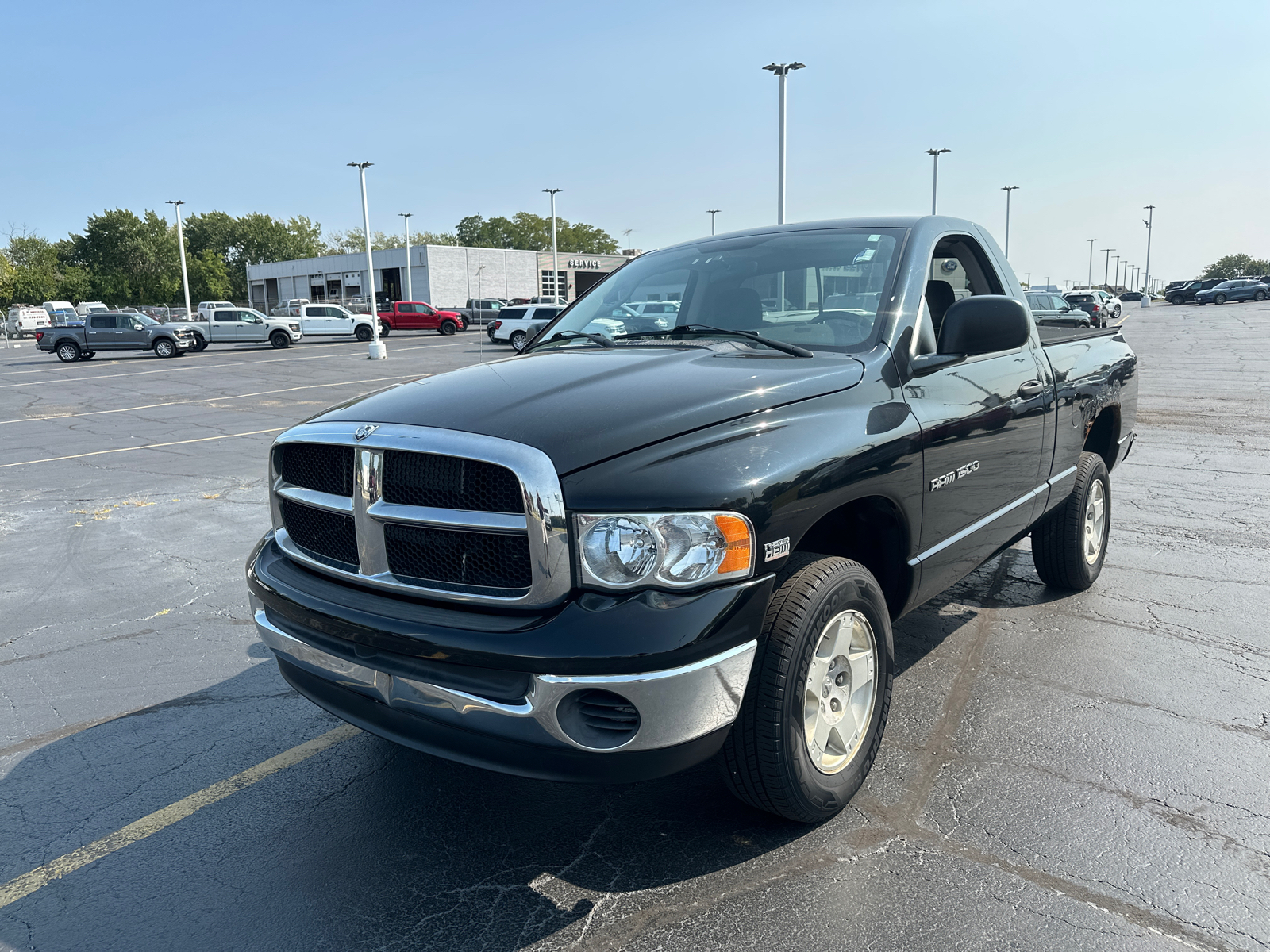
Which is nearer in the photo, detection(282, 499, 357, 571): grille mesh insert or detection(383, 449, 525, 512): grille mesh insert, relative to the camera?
detection(383, 449, 525, 512): grille mesh insert

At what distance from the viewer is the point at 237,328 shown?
3784 cm

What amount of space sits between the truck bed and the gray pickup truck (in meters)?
35.0

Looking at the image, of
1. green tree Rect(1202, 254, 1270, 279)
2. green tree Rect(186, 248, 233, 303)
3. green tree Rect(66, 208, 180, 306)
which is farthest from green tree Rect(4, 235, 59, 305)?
green tree Rect(1202, 254, 1270, 279)

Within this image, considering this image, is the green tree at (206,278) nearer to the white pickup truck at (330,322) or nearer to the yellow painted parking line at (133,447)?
the white pickup truck at (330,322)

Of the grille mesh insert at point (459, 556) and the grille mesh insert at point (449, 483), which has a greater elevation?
the grille mesh insert at point (449, 483)

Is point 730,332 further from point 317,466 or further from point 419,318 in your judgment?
point 419,318

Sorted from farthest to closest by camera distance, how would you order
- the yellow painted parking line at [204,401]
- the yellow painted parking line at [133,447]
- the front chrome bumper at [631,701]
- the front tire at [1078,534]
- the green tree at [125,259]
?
the green tree at [125,259], the yellow painted parking line at [204,401], the yellow painted parking line at [133,447], the front tire at [1078,534], the front chrome bumper at [631,701]

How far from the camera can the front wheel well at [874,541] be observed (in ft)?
9.96

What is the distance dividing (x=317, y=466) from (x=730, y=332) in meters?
1.59

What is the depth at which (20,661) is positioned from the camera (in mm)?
4453

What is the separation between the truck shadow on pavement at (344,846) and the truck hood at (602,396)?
1240 millimetres

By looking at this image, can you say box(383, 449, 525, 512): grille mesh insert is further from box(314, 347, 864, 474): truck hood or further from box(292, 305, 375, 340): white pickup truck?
box(292, 305, 375, 340): white pickup truck

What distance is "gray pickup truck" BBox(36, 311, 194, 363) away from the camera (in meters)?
33.3

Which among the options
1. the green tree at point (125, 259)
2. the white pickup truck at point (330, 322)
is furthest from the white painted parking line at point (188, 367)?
the green tree at point (125, 259)
